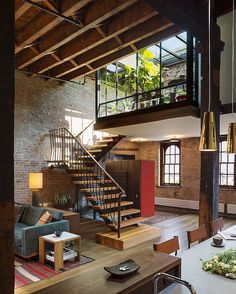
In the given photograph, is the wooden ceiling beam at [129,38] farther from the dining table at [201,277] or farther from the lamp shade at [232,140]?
the dining table at [201,277]

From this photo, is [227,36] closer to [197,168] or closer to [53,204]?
[197,168]

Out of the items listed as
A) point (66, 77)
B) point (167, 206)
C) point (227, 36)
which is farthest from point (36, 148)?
point (227, 36)

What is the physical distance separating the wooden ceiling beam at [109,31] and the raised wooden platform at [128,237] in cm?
447

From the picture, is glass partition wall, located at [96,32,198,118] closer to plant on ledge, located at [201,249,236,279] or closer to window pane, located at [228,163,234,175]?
window pane, located at [228,163,234,175]

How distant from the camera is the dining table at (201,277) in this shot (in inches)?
71.5

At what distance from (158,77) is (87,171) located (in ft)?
11.0

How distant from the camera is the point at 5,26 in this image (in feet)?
5.65

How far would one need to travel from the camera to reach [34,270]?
4.34 metres

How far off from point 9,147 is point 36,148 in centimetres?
659

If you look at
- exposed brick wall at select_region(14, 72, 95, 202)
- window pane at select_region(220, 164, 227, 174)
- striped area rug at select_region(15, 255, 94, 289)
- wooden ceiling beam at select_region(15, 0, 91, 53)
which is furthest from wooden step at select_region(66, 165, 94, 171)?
window pane at select_region(220, 164, 227, 174)

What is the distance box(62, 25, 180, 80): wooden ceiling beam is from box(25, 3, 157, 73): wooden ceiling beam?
0.93 metres

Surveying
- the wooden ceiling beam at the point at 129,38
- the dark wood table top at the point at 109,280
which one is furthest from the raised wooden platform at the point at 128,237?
the wooden ceiling beam at the point at 129,38

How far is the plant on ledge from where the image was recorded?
204 centimetres

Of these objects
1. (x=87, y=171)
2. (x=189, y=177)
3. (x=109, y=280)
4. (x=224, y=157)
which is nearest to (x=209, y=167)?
(x=109, y=280)
